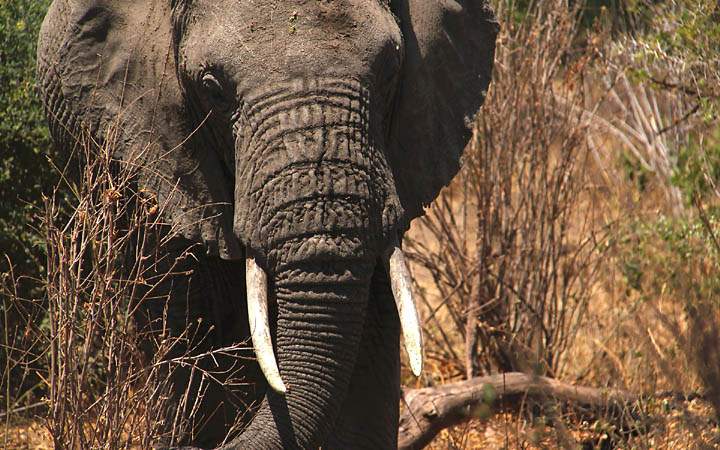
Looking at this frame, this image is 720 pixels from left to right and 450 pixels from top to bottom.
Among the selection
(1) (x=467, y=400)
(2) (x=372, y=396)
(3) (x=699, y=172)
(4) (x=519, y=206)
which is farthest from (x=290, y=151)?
(3) (x=699, y=172)

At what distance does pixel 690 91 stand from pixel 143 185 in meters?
3.14

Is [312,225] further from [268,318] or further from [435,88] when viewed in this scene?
[435,88]

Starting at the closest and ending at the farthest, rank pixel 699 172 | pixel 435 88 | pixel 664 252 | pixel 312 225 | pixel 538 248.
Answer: pixel 312 225 → pixel 435 88 → pixel 538 248 → pixel 699 172 → pixel 664 252

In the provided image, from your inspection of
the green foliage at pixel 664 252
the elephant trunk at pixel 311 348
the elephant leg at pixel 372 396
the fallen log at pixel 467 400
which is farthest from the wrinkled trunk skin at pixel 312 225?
the green foliage at pixel 664 252

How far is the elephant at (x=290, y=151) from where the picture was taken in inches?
143

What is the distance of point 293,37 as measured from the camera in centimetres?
372

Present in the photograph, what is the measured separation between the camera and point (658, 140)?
761cm

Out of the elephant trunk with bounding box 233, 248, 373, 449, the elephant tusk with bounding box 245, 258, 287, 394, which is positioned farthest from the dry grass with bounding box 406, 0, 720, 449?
the elephant tusk with bounding box 245, 258, 287, 394

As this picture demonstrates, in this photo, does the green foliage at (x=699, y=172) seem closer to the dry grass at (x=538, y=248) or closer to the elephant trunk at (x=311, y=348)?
the dry grass at (x=538, y=248)

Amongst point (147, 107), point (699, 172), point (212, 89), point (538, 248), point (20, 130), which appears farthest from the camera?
point (699, 172)

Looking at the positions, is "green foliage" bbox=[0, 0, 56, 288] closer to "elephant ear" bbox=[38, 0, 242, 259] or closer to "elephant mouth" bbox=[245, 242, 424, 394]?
"elephant ear" bbox=[38, 0, 242, 259]

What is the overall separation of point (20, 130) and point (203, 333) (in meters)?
1.57

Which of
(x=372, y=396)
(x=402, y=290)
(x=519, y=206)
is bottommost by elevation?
(x=372, y=396)

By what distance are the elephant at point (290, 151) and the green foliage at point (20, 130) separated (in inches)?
40.1
